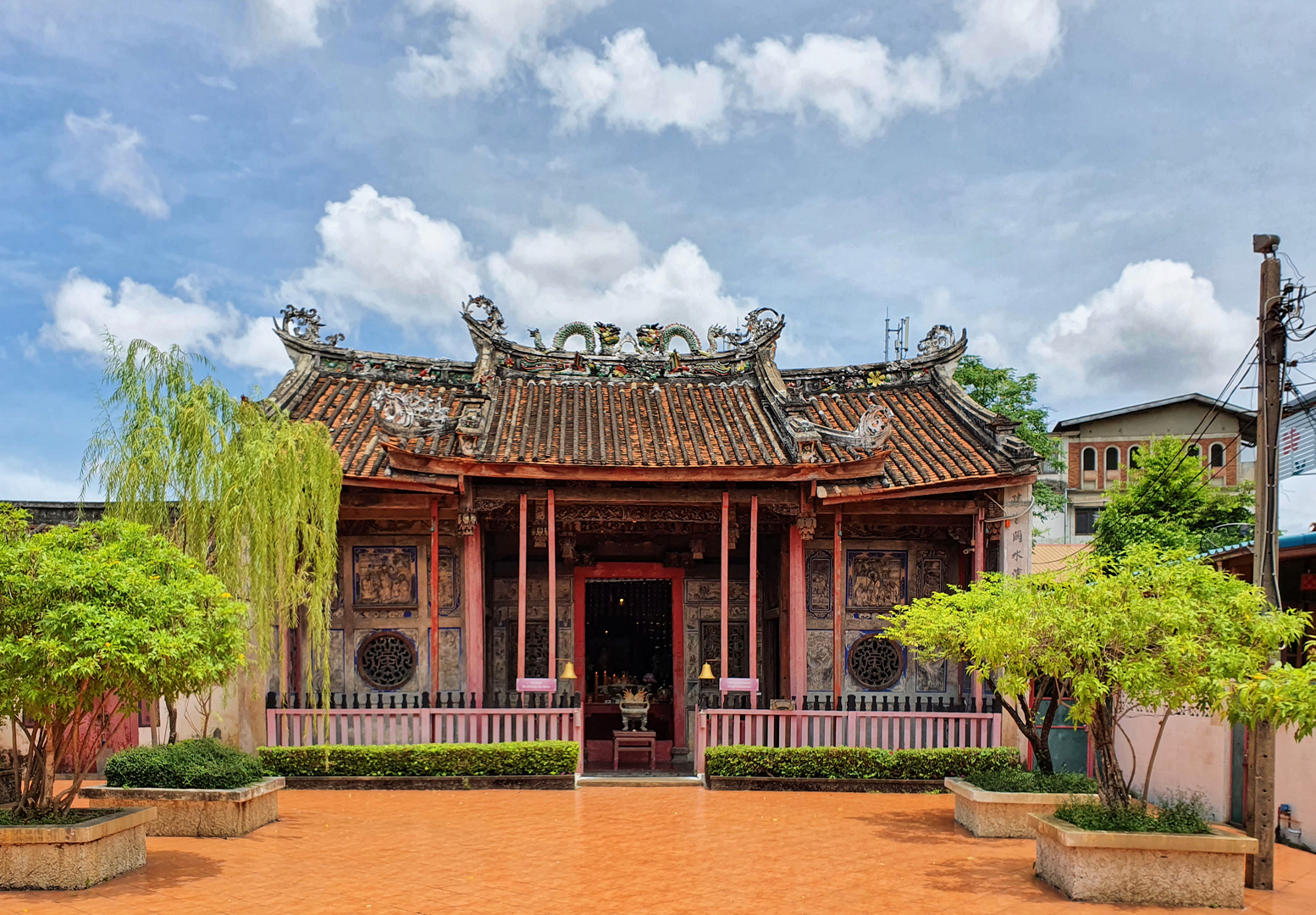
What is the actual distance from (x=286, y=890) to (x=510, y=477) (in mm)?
6895

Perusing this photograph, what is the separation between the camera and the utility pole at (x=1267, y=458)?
322 inches

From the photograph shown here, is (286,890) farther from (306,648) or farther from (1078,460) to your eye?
(1078,460)

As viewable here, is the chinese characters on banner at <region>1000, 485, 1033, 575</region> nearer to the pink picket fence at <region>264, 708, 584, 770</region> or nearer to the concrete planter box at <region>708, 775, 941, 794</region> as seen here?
the concrete planter box at <region>708, 775, 941, 794</region>

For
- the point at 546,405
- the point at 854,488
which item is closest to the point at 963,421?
the point at 854,488

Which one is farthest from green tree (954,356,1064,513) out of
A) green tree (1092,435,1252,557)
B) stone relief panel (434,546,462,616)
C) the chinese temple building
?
stone relief panel (434,546,462,616)

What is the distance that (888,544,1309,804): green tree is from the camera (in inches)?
303

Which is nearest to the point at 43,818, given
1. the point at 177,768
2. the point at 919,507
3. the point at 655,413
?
the point at 177,768

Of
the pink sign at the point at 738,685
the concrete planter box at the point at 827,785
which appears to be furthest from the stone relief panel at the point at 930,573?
the pink sign at the point at 738,685

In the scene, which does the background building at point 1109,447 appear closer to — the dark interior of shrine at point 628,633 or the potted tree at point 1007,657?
the dark interior of shrine at point 628,633

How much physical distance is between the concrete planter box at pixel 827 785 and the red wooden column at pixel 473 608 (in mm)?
3542

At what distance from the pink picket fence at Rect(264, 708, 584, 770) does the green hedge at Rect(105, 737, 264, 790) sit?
121 inches

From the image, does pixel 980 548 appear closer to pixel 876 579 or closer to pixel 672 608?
pixel 876 579

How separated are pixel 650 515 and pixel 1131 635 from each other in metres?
7.94

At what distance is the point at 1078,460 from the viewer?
38438 millimetres
